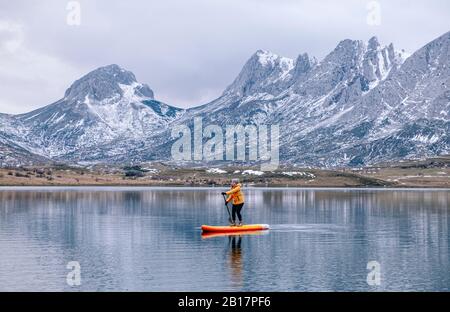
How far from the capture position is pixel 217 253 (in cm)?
7381

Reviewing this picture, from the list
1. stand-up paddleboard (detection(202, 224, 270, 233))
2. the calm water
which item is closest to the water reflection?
the calm water

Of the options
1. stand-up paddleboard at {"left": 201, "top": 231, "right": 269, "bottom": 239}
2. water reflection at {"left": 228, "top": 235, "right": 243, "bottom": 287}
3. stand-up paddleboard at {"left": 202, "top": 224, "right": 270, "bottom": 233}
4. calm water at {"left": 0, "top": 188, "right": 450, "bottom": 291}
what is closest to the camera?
calm water at {"left": 0, "top": 188, "right": 450, "bottom": 291}

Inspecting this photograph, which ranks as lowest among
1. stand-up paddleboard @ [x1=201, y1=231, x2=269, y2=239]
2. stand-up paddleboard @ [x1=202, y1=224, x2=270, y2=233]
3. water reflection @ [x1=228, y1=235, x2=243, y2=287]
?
water reflection @ [x1=228, y1=235, x2=243, y2=287]

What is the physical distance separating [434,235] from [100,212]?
2693 inches

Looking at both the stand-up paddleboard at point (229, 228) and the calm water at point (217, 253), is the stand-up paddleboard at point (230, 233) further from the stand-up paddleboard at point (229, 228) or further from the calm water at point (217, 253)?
the calm water at point (217, 253)

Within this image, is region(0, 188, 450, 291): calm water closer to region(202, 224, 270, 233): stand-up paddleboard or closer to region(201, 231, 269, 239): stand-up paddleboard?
region(201, 231, 269, 239): stand-up paddleboard

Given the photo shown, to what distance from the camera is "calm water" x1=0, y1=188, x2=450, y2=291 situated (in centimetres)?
5597

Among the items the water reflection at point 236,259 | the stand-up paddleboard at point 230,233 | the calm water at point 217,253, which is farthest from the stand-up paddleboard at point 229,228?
the water reflection at point 236,259

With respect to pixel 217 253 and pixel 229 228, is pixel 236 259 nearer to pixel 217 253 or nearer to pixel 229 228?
pixel 217 253

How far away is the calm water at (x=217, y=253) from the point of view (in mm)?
55969

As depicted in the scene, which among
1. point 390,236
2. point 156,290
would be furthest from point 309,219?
point 156,290

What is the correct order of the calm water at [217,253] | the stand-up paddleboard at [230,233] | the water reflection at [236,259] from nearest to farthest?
the calm water at [217,253] → the water reflection at [236,259] → the stand-up paddleboard at [230,233]

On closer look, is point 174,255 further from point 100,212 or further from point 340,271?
point 100,212
